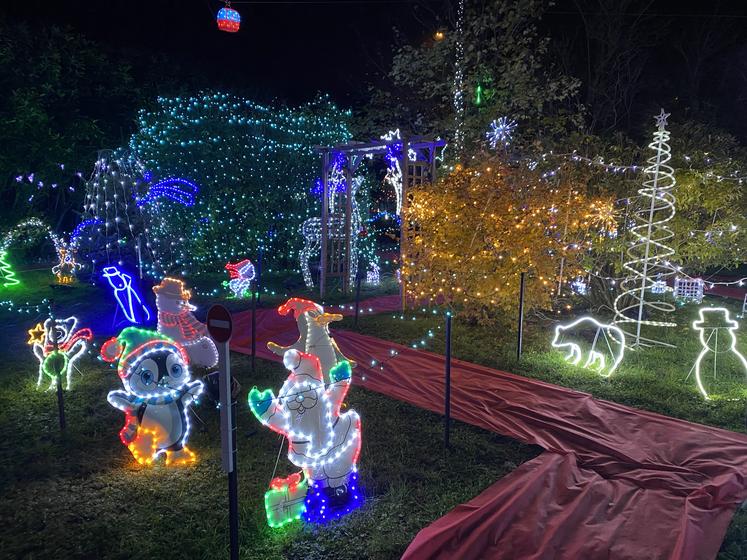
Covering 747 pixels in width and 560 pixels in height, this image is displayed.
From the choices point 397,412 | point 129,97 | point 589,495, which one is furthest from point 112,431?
point 129,97

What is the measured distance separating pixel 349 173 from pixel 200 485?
879cm

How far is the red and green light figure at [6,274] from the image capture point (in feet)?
45.4

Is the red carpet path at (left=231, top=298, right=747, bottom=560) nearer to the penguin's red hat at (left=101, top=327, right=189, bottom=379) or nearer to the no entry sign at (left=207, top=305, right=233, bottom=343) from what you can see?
the no entry sign at (left=207, top=305, right=233, bottom=343)

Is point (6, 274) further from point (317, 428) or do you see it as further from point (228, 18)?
point (317, 428)

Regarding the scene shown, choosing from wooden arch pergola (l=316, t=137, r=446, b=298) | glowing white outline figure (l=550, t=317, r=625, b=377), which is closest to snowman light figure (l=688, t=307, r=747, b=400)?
glowing white outline figure (l=550, t=317, r=625, b=377)

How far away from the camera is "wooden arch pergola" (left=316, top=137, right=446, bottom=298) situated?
1081cm

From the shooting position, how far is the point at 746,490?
13.7 feet

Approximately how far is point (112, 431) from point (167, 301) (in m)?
1.52

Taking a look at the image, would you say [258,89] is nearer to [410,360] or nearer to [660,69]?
[660,69]

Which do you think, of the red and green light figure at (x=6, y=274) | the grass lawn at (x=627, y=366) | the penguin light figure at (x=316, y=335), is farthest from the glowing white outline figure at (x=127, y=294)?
the red and green light figure at (x=6, y=274)

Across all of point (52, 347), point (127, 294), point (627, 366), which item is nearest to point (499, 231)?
point (627, 366)

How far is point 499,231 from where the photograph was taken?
847 cm

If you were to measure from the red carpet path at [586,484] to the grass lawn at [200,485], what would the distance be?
10.9 inches

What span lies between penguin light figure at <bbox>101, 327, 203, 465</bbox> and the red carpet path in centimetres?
247
